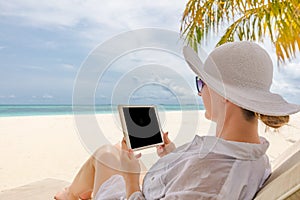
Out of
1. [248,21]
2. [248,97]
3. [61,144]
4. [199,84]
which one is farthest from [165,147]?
[61,144]

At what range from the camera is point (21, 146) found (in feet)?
17.0

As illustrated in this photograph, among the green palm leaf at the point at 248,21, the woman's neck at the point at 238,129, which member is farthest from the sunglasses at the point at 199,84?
the green palm leaf at the point at 248,21

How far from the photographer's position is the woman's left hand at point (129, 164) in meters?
1.04

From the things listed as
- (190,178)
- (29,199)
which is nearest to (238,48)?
(190,178)

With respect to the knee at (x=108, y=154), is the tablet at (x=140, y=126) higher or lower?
higher

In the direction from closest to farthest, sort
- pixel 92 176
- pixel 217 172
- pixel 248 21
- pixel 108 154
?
1. pixel 217 172
2. pixel 108 154
3. pixel 92 176
4. pixel 248 21

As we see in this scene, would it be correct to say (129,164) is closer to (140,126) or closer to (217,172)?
(140,126)

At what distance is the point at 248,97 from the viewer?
0.95 metres

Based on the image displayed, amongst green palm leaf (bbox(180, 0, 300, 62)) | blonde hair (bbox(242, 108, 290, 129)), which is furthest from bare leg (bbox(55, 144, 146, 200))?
green palm leaf (bbox(180, 0, 300, 62))

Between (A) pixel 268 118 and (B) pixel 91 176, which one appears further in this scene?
(B) pixel 91 176

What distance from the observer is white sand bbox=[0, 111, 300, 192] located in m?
1.01

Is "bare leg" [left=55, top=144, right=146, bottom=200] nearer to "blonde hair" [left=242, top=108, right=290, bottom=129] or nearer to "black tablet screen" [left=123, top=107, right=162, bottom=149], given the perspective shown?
"black tablet screen" [left=123, top=107, right=162, bottom=149]

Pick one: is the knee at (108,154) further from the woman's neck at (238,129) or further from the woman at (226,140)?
the woman's neck at (238,129)

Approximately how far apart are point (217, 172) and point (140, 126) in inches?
11.4
